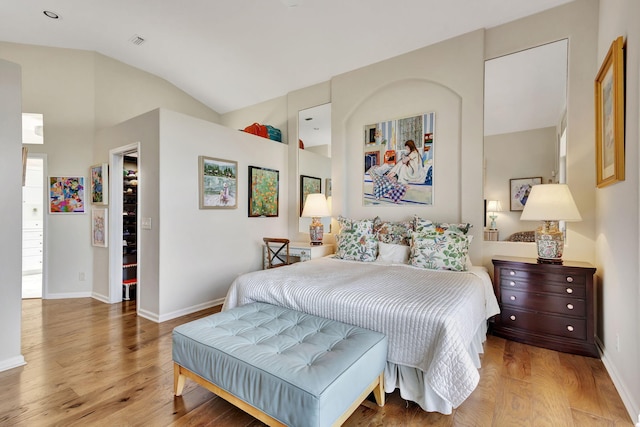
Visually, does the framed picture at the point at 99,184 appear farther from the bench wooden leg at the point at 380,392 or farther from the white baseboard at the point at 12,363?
the bench wooden leg at the point at 380,392

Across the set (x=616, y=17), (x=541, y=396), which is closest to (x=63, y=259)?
(x=541, y=396)

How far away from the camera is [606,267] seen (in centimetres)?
228

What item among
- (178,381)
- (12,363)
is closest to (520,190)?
(178,381)

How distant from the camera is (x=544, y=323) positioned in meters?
2.53

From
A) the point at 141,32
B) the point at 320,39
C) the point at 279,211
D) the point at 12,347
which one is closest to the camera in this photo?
the point at 12,347

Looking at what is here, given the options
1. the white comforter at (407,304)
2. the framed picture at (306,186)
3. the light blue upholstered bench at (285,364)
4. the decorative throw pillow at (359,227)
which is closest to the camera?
the light blue upholstered bench at (285,364)

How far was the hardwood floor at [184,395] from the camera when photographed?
1.68 meters

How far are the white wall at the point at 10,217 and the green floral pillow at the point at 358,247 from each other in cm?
280

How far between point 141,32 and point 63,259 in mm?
3211

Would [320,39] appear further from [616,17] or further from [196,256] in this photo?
[196,256]

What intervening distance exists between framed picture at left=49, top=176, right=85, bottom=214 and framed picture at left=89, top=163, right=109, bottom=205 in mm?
173

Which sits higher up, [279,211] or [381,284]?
[279,211]

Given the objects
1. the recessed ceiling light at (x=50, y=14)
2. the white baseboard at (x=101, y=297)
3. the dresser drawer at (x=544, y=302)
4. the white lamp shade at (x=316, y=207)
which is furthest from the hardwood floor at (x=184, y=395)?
the recessed ceiling light at (x=50, y=14)

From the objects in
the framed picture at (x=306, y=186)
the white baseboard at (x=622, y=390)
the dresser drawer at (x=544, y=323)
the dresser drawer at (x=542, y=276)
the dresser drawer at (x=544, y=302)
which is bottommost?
the white baseboard at (x=622, y=390)
